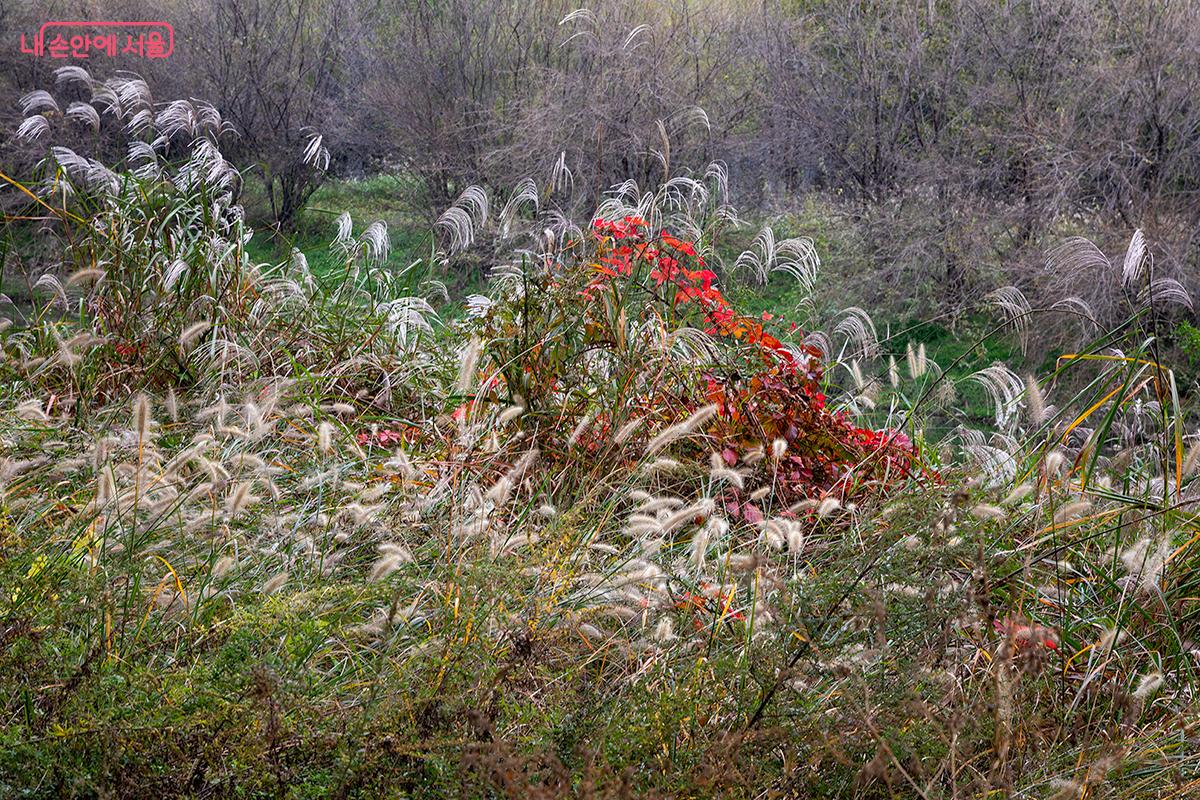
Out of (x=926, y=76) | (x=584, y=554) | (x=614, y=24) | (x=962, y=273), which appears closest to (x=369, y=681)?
Answer: (x=584, y=554)

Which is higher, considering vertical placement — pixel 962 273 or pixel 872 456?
pixel 872 456

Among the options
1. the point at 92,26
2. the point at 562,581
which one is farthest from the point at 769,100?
the point at 562,581

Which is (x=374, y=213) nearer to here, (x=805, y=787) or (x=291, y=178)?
(x=291, y=178)

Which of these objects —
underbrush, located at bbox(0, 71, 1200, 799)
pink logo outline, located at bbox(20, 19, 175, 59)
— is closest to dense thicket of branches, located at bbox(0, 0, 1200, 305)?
pink logo outline, located at bbox(20, 19, 175, 59)

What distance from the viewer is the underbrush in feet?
6.14

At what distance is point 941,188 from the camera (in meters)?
11.9

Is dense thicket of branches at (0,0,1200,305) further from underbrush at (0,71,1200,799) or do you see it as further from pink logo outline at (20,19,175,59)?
underbrush at (0,71,1200,799)

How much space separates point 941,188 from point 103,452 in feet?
35.6

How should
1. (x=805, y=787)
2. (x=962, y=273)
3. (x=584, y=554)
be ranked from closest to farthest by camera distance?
(x=805, y=787)
(x=584, y=554)
(x=962, y=273)

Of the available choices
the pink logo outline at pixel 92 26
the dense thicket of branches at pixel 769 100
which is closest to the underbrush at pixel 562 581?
the dense thicket of branches at pixel 769 100

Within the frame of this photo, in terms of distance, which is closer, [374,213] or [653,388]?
[653,388]

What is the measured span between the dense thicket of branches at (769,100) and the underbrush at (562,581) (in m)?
6.59

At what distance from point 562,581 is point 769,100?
39.9 feet

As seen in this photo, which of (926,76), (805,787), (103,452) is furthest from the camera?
(926,76)
